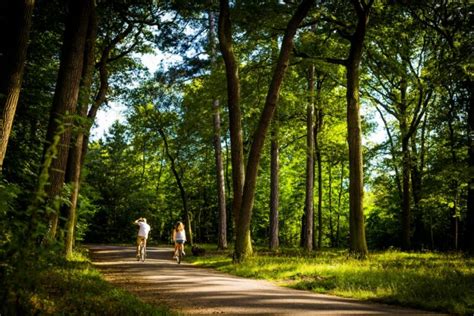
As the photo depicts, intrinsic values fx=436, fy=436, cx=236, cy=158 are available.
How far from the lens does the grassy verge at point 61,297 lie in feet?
11.6

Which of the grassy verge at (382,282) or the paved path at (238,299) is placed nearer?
the paved path at (238,299)

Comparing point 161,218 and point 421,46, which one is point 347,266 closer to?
point 421,46

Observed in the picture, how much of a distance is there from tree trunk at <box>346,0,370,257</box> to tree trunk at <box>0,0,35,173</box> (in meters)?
11.8

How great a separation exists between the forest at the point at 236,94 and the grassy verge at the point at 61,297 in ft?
0.49

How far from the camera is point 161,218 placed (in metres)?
54.4

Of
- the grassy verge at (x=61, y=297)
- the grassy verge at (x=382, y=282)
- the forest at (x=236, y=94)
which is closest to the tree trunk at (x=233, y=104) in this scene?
the forest at (x=236, y=94)

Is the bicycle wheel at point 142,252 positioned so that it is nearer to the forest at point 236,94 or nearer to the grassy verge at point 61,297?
the forest at point 236,94


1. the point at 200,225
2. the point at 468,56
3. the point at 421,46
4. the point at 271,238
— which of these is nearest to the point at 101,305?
the point at 468,56

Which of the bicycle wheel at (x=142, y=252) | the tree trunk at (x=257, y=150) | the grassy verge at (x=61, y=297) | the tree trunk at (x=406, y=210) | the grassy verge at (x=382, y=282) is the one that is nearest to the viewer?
the grassy verge at (x=61, y=297)

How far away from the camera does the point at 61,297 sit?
672cm

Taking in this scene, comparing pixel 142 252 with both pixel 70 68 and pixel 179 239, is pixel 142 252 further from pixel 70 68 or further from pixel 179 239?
pixel 70 68

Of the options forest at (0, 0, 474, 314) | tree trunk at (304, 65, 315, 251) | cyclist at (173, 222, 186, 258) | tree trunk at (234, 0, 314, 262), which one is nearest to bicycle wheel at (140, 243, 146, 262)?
cyclist at (173, 222, 186, 258)

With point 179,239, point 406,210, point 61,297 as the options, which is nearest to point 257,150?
point 179,239

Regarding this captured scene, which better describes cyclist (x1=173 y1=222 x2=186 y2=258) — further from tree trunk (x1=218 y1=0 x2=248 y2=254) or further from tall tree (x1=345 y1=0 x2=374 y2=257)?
tall tree (x1=345 y1=0 x2=374 y2=257)
